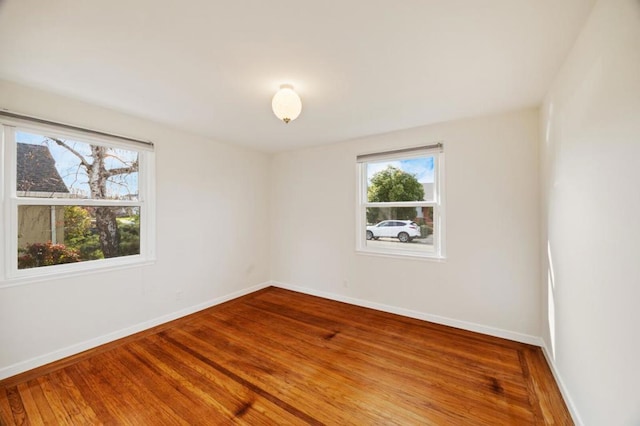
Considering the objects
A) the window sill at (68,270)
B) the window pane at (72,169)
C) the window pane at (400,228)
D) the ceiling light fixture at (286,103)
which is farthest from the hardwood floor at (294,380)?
the ceiling light fixture at (286,103)

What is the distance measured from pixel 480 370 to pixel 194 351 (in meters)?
2.61

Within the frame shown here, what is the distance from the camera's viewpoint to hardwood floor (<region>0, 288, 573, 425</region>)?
1729mm

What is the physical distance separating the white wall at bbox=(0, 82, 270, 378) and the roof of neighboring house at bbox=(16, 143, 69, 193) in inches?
13.0

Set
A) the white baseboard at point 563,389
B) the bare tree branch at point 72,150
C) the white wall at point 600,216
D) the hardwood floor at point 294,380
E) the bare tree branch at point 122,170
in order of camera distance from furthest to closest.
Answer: the bare tree branch at point 122,170 < the bare tree branch at point 72,150 < the hardwood floor at point 294,380 < the white baseboard at point 563,389 < the white wall at point 600,216

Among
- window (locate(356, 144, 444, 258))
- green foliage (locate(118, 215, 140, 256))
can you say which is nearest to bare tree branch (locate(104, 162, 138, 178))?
green foliage (locate(118, 215, 140, 256))

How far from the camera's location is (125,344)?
262 cm

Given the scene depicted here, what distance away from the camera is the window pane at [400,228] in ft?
10.8

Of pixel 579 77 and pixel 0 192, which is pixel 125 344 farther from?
pixel 579 77

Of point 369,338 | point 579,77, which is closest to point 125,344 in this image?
point 369,338

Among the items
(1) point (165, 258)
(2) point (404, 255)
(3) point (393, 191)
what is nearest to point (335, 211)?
(3) point (393, 191)

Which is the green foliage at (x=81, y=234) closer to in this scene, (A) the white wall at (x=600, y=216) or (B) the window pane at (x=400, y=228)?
(B) the window pane at (x=400, y=228)

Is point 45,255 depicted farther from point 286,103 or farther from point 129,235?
point 286,103

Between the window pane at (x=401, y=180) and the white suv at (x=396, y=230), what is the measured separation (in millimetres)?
325

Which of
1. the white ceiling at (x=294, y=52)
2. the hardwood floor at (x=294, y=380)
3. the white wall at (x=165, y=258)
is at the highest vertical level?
the white ceiling at (x=294, y=52)
